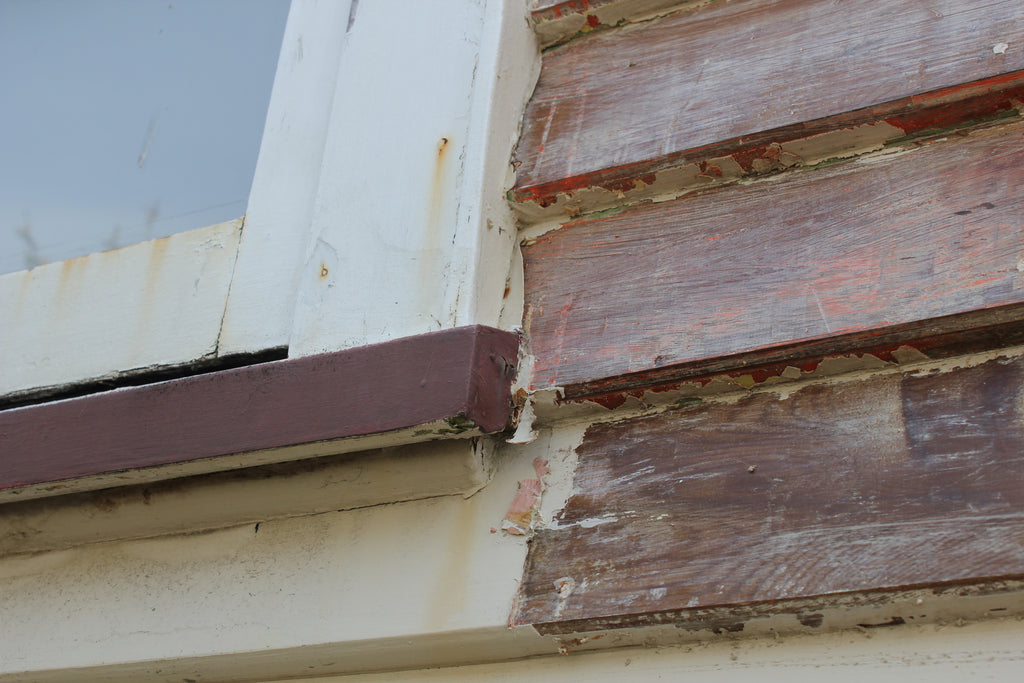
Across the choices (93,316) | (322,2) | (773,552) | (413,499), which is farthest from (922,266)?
(93,316)

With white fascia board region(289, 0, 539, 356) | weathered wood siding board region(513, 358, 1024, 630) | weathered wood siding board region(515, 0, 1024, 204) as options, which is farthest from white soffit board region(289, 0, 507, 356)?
weathered wood siding board region(513, 358, 1024, 630)

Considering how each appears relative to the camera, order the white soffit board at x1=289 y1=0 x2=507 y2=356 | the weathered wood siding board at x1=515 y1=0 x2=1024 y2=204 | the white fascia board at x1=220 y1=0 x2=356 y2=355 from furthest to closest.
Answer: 1. the white fascia board at x1=220 y1=0 x2=356 y2=355
2. the white soffit board at x1=289 y1=0 x2=507 y2=356
3. the weathered wood siding board at x1=515 y1=0 x2=1024 y2=204

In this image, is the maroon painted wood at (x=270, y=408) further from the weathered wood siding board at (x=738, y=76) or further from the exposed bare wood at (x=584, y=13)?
the exposed bare wood at (x=584, y=13)

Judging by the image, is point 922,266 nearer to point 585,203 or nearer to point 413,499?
point 585,203

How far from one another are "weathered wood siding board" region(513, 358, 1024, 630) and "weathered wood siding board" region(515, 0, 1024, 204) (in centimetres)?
32

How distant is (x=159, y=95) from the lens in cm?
167

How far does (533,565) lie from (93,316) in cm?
80

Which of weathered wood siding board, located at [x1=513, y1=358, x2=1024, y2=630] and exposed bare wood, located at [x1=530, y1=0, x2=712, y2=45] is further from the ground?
exposed bare wood, located at [x1=530, y1=0, x2=712, y2=45]

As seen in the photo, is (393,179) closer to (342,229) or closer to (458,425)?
(342,229)

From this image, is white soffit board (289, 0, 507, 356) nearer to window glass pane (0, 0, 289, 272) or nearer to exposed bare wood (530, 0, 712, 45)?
exposed bare wood (530, 0, 712, 45)

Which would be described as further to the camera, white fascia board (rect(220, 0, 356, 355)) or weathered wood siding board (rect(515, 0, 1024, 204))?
white fascia board (rect(220, 0, 356, 355))

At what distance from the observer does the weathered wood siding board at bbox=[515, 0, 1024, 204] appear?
98 cm

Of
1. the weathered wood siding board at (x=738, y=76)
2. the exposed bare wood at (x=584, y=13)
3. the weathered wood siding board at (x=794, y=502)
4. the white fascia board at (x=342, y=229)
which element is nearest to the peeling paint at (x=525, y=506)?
the weathered wood siding board at (x=794, y=502)

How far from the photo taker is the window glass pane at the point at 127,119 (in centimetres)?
155
